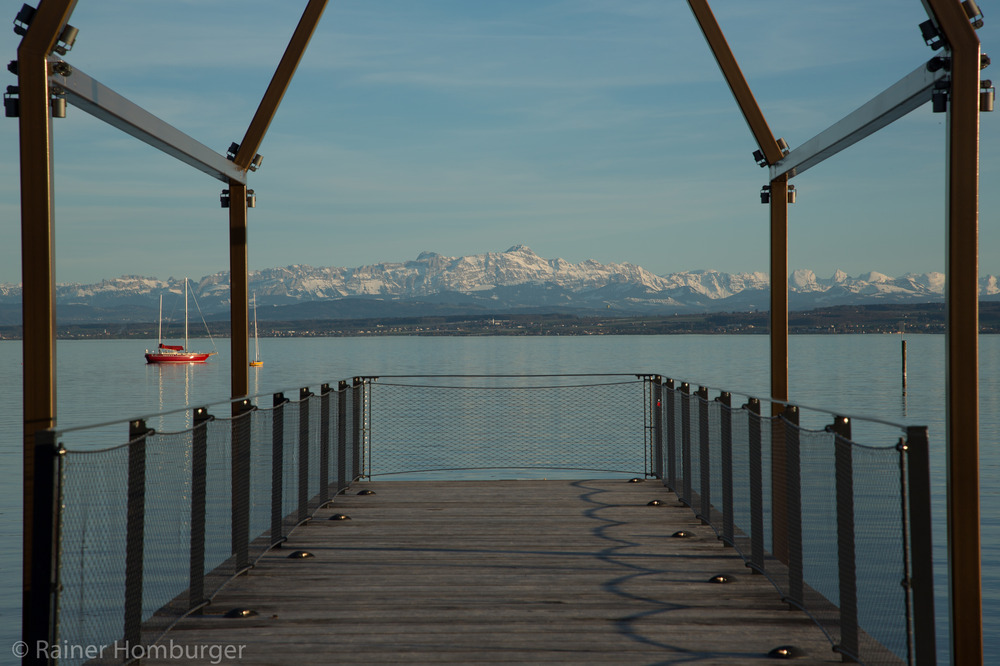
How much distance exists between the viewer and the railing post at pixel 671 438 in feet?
27.0

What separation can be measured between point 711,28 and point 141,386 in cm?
6059

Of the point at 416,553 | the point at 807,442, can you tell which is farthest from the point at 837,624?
the point at 416,553

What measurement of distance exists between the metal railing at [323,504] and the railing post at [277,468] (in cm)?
2

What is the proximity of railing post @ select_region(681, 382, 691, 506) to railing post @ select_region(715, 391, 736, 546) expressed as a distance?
1.19 metres

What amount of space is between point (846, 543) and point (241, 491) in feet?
11.8

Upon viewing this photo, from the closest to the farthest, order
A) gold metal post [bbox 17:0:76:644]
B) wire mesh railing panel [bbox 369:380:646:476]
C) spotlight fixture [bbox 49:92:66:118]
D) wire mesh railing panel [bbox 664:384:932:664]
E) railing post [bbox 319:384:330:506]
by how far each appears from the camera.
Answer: wire mesh railing panel [bbox 664:384:932:664]
gold metal post [bbox 17:0:76:644]
spotlight fixture [bbox 49:92:66:118]
railing post [bbox 319:384:330:506]
wire mesh railing panel [bbox 369:380:646:476]

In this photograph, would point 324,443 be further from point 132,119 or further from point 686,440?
point 132,119

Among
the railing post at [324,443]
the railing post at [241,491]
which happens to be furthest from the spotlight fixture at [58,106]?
the railing post at [324,443]

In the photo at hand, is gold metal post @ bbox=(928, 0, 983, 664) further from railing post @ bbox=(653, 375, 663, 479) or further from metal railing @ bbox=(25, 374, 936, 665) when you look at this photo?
railing post @ bbox=(653, 375, 663, 479)

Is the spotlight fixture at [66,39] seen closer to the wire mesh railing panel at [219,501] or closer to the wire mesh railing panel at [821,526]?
the wire mesh railing panel at [219,501]

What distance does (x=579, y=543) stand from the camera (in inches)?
257

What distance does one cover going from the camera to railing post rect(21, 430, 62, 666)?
3.34 metres

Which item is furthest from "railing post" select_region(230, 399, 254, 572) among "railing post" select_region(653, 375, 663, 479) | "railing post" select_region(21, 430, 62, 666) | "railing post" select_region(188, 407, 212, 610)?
"railing post" select_region(653, 375, 663, 479)

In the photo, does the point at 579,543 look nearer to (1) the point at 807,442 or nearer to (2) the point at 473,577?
(2) the point at 473,577
